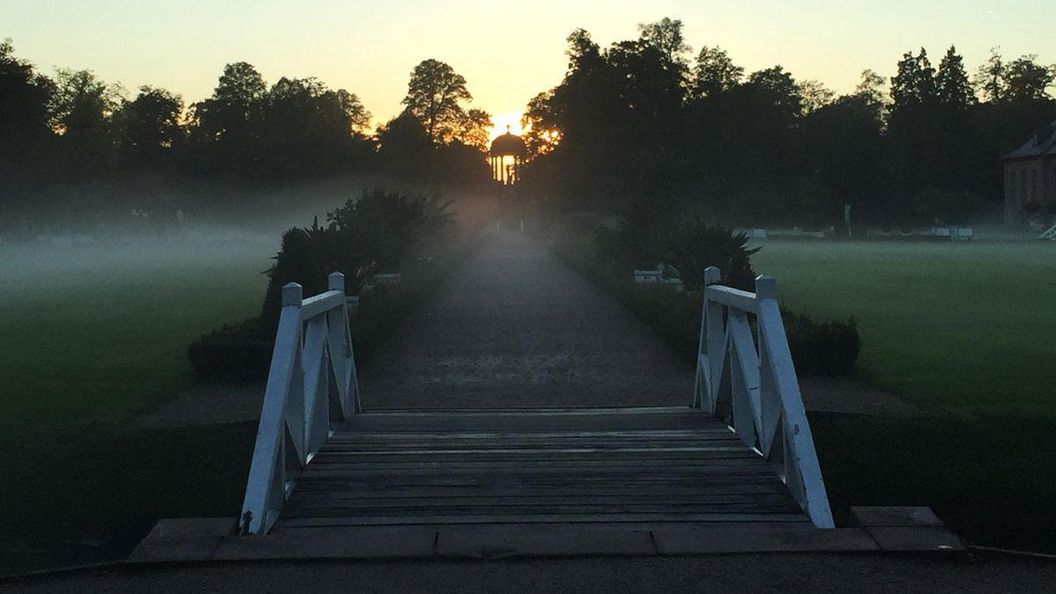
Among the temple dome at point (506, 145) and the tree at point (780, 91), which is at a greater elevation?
the tree at point (780, 91)

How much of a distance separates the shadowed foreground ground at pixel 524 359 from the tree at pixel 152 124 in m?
87.5

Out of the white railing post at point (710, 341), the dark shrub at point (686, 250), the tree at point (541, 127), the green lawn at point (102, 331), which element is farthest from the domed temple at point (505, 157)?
the white railing post at point (710, 341)

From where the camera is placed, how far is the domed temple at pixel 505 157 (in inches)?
3597

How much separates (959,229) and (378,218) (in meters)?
53.9

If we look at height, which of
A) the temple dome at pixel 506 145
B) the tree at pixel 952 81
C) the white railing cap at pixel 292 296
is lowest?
the white railing cap at pixel 292 296

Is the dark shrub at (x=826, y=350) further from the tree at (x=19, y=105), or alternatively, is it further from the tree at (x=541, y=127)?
the tree at (x=19, y=105)

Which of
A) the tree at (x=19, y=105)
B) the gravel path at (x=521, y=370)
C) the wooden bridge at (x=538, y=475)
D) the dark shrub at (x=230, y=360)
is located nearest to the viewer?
the wooden bridge at (x=538, y=475)

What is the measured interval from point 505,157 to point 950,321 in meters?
77.6

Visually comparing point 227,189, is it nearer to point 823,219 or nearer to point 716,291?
point 823,219

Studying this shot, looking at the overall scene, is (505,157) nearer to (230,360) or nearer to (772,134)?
(772,134)

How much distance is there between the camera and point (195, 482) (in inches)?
285

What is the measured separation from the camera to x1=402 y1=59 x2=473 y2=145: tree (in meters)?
98.2

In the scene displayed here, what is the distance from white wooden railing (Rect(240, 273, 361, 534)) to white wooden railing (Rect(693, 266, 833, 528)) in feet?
7.32

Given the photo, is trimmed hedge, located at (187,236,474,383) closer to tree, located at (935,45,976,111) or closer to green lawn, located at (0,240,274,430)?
green lawn, located at (0,240,274,430)
